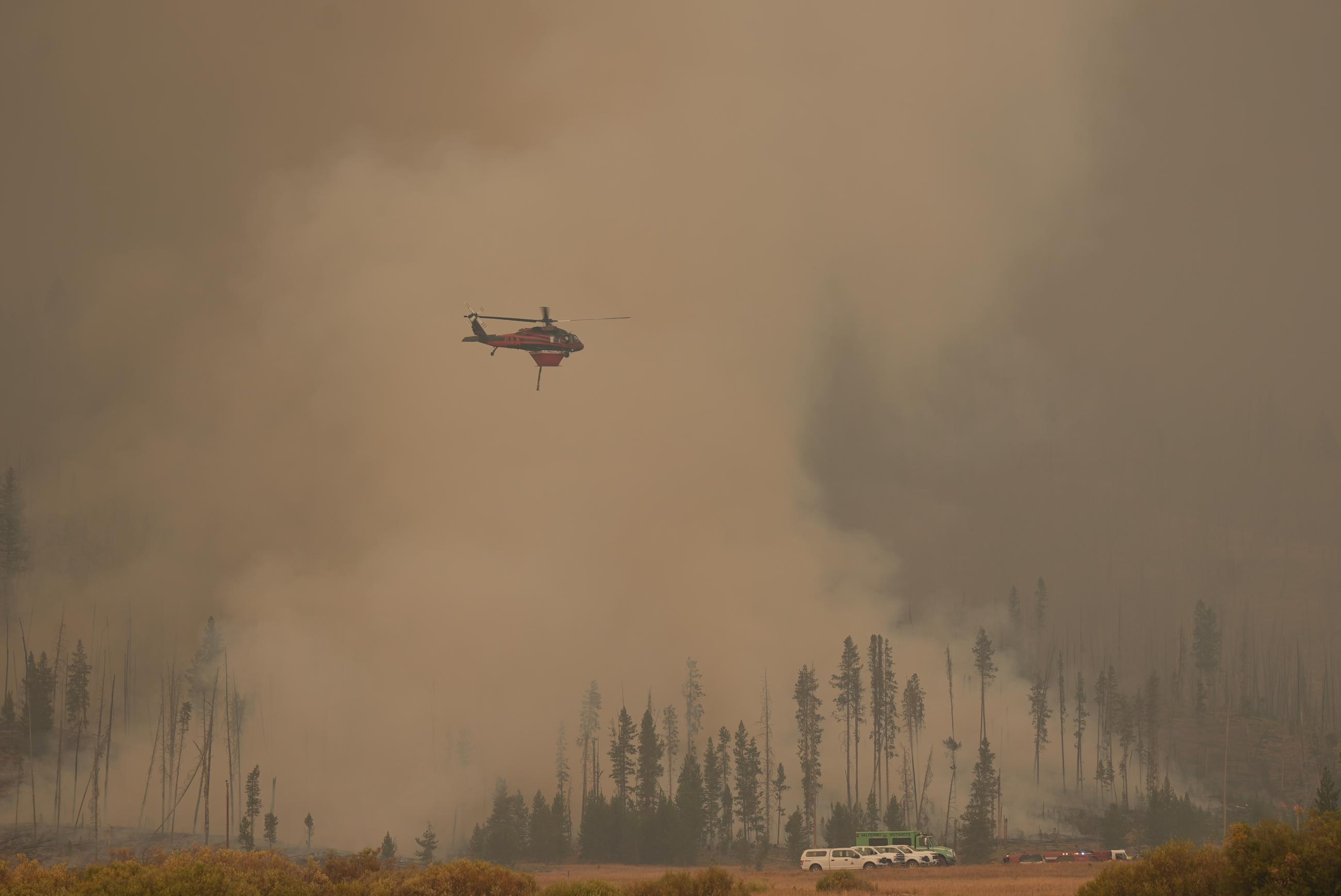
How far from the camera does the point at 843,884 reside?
7194cm

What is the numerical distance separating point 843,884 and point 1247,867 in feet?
105

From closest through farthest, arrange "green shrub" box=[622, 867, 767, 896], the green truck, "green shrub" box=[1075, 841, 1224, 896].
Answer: "green shrub" box=[1075, 841, 1224, 896] < "green shrub" box=[622, 867, 767, 896] < the green truck

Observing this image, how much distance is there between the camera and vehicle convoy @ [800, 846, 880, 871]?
102 metres

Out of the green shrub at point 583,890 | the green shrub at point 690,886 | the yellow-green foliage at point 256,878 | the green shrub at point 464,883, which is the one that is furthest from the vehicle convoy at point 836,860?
the green shrub at point 464,883

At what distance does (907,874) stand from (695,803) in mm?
96868

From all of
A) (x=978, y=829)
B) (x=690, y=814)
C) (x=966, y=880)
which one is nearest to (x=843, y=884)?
(x=966, y=880)

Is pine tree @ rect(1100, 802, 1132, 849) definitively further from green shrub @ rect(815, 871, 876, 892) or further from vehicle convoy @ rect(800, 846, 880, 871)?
green shrub @ rect(815, 871, 876, 892)

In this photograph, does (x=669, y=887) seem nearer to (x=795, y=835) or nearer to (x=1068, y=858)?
(x=1068, y=858)

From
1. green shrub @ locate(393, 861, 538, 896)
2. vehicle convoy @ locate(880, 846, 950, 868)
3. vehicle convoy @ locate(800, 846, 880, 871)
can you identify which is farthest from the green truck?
green shrub @ locate(393, 861, 538, 896)

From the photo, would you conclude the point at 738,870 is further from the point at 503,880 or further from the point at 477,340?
the point at 503,880

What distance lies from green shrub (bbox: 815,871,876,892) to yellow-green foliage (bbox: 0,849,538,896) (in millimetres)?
17013

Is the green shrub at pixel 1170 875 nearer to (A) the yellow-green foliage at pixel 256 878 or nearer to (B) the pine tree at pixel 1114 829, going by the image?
(A) the yellow-green foliage at pixel 256 878

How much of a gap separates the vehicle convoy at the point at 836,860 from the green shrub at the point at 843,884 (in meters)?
26.0

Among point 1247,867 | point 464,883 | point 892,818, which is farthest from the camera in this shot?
point 892,818
